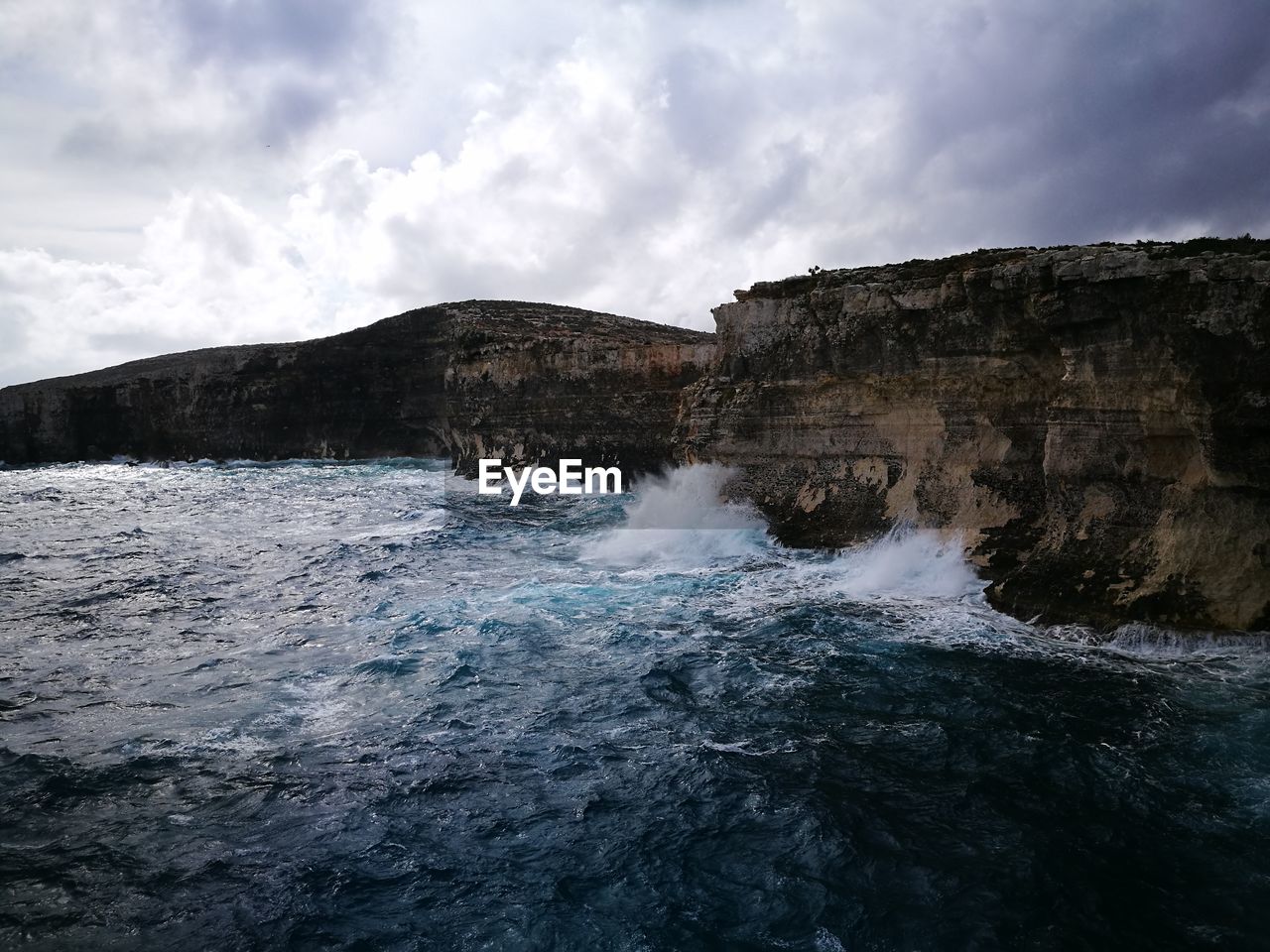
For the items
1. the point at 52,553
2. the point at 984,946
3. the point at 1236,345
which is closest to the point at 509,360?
the point at 52,553

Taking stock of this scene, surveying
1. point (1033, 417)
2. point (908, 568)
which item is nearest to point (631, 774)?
point (908, 568)

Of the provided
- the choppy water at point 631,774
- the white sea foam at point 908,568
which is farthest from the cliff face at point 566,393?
the choppy water at point 631,774

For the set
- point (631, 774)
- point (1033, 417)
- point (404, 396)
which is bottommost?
point (631, 774)

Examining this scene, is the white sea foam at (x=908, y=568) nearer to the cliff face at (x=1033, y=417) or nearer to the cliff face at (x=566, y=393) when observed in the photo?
the cliff face at (x=1033, y=417)

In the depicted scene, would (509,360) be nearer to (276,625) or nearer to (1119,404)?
(276,625)

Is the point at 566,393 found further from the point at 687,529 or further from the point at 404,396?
the point at 404,396
